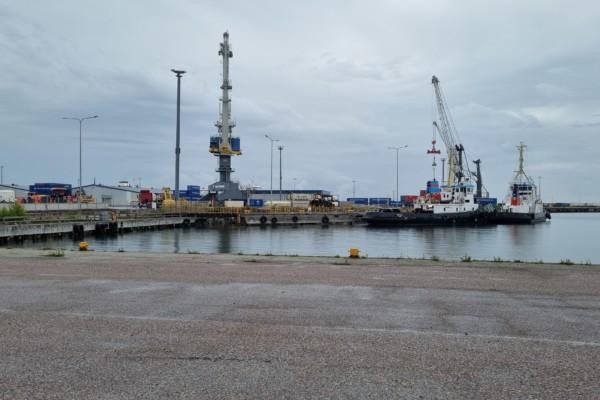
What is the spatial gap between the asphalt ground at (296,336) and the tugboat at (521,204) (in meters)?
80.5

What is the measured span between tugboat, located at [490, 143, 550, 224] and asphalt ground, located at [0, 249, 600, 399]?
80.5 metres

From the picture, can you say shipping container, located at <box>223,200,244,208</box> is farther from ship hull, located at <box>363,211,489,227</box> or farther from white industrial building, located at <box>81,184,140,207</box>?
white industrial building, located at <box>81,184,140,207</box>

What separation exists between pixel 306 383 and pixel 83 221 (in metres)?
58.9

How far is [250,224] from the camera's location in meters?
87.4

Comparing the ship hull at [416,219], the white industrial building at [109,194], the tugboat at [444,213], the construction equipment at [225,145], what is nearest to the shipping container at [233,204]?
the construction equipment at [225,145]

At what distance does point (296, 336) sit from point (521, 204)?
96.3 metres

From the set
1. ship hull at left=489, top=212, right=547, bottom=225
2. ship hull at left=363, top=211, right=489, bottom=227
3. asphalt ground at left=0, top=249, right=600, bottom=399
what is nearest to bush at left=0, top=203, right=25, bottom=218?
asphalt ground at left=0, top=249, right=600, bottom=399

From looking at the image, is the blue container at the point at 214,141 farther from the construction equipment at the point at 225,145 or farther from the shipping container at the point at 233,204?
the shipping container at the point at 233,204

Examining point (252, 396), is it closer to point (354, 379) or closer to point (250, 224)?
point (354, 379)

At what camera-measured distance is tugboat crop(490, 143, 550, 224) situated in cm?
8875

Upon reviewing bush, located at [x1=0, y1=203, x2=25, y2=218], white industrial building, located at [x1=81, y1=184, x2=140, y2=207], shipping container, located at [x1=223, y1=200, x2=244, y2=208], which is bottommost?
bush, located at [x1=0, y1=203, x2=25, y2=218]

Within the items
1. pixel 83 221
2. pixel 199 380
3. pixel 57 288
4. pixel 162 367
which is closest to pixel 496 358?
pixel 199 380

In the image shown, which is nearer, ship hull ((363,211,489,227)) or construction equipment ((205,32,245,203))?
ship hull ((363,211,489,227))

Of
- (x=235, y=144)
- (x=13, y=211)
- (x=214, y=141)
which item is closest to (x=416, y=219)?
(x=235, y=144)
